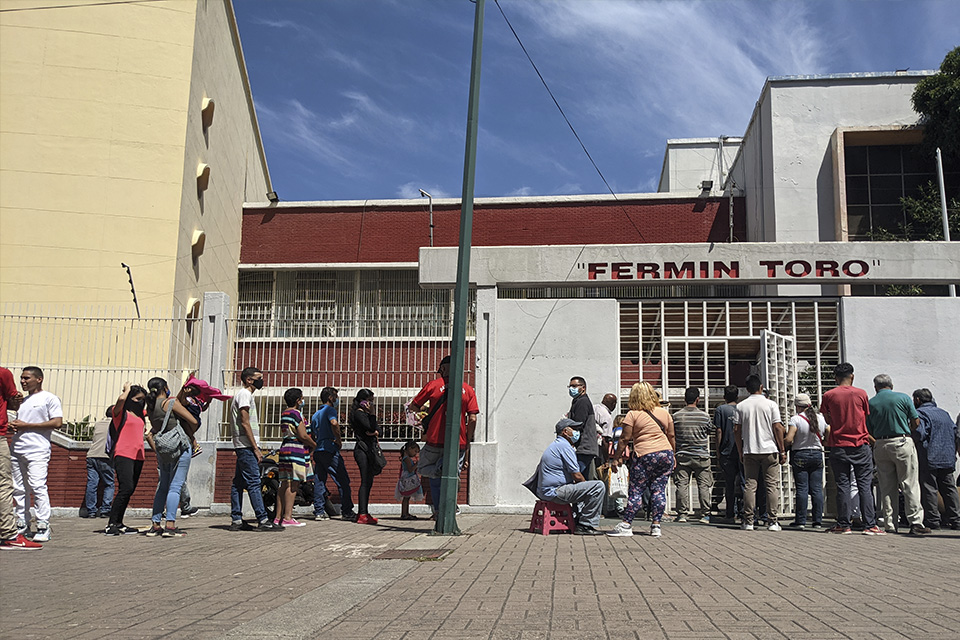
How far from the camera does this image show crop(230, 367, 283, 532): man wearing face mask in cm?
918

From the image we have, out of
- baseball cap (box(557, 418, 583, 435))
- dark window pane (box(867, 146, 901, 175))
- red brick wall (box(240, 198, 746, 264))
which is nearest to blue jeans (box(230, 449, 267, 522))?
baseball cap (box(557, 418, 583, 435))

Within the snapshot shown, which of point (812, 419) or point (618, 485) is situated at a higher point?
point (812, 419)

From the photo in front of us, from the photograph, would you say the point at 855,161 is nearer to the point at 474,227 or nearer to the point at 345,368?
the point at 474,227

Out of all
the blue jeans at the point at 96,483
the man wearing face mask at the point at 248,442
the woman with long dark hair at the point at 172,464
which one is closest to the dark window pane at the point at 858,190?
Result: the man wearing face mask at the point at 248,442

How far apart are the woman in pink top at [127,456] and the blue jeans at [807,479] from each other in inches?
297

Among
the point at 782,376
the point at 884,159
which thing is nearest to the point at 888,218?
the point at 884,159

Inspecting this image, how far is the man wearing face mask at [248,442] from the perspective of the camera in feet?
30.1

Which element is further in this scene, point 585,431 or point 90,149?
point 90,149

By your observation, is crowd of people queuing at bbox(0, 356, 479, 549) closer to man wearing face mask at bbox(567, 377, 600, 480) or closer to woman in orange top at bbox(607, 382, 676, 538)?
man wearing face mask at bbox(567, 377, 600, 480)

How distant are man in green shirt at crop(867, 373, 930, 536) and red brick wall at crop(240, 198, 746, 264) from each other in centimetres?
1611

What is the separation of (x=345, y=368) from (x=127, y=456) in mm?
3756

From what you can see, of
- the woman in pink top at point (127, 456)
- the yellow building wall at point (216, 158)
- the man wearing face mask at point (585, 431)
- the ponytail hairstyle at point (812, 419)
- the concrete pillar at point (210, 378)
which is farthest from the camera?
the yellow building wall at point (216, 158)

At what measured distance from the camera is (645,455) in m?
9.31

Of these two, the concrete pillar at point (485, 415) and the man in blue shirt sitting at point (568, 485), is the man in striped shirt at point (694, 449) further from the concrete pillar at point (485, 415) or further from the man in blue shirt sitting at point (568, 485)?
the concrete pillar at point (485, 415)
